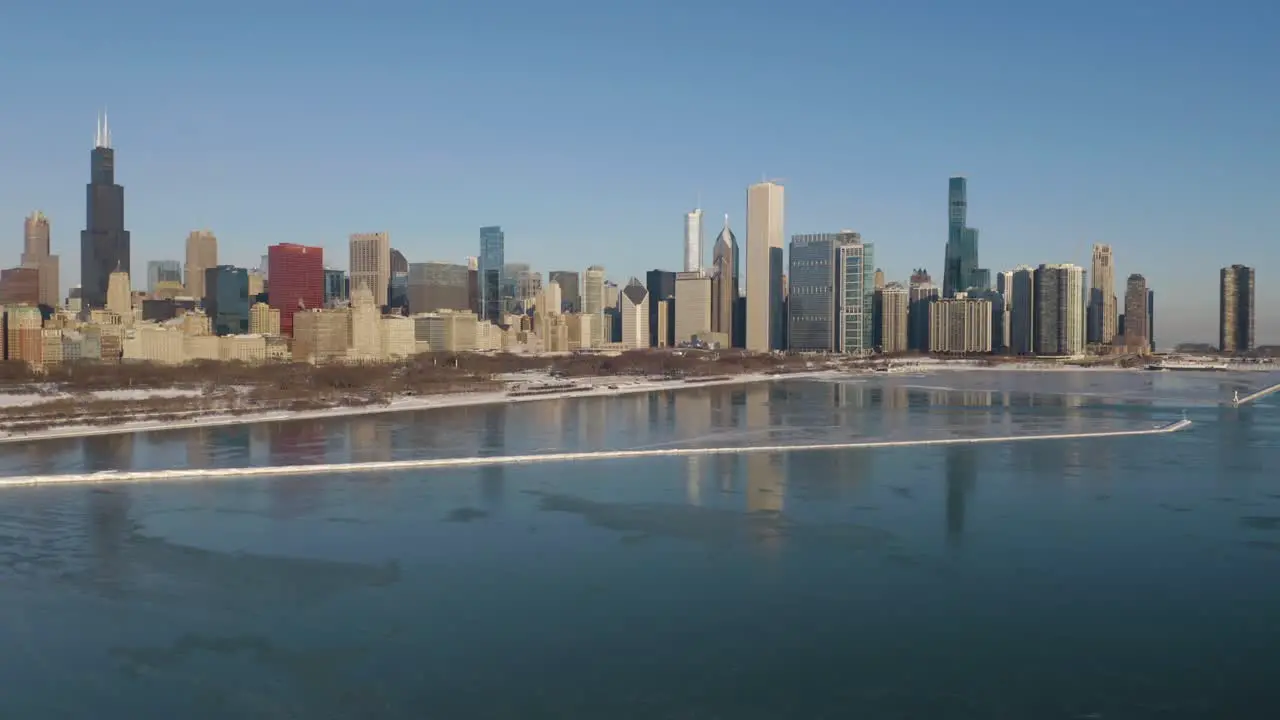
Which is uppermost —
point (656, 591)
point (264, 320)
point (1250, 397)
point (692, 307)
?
point (692, 307)

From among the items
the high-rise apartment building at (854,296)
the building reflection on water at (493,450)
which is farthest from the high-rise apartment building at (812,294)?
A: the building reflection on water at (493,450)

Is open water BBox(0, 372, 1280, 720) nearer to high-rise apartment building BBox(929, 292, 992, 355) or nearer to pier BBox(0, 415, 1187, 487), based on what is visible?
pier BBox(0, 415, 1187, 487)

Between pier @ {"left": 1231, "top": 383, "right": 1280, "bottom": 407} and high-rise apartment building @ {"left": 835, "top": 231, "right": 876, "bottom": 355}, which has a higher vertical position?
high-rise apartment building @ {"left": 835, "top": 231, "right": 876, "bottom": 355}

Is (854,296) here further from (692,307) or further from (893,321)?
(692,307)

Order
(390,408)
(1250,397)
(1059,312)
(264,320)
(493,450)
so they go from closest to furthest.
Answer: (493,450)
(390,408)
(1250,397)
(264,320)
(1059,312)

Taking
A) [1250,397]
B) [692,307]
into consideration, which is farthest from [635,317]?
[1250,397]

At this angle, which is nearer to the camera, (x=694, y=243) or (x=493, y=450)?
(x=493, y=450)

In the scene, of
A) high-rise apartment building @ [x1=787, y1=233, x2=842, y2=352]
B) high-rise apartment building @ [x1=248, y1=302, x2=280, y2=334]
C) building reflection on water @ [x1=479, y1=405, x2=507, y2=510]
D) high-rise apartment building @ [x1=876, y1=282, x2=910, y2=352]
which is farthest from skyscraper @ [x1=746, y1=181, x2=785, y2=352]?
building reflection on water @ [x1=479, y1=405, x2=507, y2=510]
